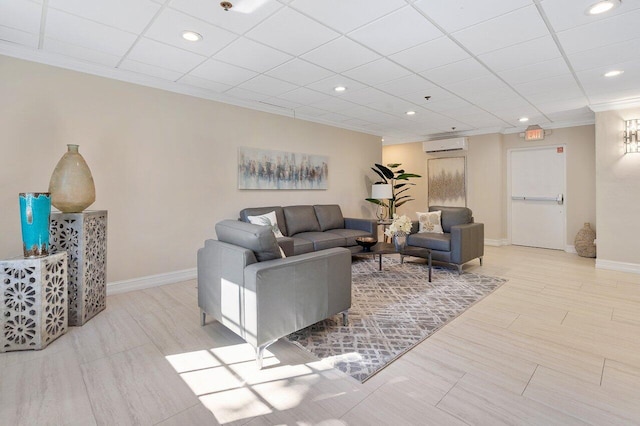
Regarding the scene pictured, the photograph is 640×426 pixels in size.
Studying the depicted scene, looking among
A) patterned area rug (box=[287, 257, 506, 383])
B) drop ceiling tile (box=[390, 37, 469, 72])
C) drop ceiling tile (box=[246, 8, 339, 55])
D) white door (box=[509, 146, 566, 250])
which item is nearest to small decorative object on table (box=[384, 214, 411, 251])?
patterned area rug (box=[287, 257, 506, 383])

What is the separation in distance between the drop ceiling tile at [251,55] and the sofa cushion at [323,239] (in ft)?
7.63

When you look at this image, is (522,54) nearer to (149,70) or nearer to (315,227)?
(315,227)

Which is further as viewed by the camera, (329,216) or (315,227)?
(329,216)

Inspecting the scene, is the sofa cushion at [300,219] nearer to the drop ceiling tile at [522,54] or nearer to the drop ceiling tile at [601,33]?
the drop ceiling tile at [522,54]

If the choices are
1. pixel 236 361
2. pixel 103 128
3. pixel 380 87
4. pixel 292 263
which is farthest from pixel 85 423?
pixel 380 87

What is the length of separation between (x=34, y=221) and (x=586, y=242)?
24.8 ft

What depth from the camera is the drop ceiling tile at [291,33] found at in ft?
7.65

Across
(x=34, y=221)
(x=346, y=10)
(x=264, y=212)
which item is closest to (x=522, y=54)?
(x=346, y=10)

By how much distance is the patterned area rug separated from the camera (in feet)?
7.22

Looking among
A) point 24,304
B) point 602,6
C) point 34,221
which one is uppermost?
point 602,6

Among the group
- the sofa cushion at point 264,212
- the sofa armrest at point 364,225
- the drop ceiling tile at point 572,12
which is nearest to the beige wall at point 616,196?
the drop ceiling tile at point 572,12

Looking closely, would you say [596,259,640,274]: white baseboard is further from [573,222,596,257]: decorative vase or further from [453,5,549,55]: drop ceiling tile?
[453,5,549,55]: drop ceiling tile

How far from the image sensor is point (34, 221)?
2305mm

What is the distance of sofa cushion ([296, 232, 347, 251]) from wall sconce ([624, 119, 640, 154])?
4326 mm
